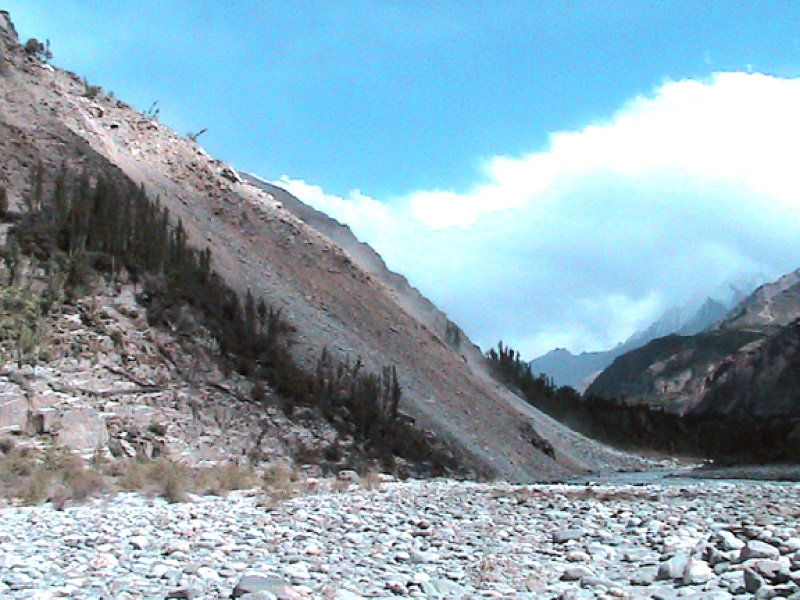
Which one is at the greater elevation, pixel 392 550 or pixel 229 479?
pixel 229 479

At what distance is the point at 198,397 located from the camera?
78.6ft

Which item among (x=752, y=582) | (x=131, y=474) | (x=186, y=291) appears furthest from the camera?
(x=186, y=291)

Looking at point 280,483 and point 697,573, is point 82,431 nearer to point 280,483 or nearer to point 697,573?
point 280,483

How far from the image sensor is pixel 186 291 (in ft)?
91.2

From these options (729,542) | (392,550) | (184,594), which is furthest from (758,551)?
(184,594)

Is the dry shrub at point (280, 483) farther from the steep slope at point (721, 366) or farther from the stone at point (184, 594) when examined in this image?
the steep slope at point (721, 366)

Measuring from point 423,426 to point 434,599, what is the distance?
936 inches

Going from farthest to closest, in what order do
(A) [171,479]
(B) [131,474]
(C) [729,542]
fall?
(B) [131,474] < (A) [171,479] < (C) [729,542]

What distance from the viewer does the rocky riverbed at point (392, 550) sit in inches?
312

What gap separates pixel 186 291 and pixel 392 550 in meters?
19.1

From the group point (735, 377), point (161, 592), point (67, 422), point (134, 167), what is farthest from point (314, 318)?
point (735, 377)

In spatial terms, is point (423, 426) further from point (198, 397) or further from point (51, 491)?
point (51, 491)

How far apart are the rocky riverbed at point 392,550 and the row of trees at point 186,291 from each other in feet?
38.9

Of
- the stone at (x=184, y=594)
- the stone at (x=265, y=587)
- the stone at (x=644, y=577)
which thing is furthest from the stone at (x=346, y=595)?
the stone at (x=644, y=577)
